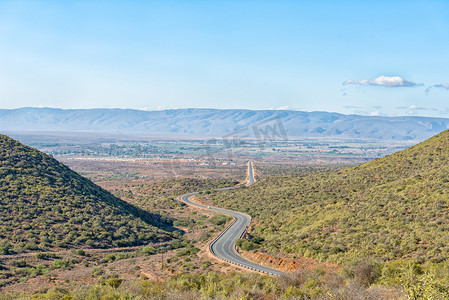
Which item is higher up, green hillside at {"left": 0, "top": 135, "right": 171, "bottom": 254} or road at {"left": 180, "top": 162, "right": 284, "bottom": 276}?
green hillside at {"left": 0, "top": 135, "right": 171, "bottom": 254}

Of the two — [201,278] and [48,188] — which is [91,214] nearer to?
[48,188]

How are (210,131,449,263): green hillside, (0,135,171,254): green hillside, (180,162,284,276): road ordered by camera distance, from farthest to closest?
(0,135,171,254): green hillside < (180,162,284,276): road < (210,131,449,263): green hillside

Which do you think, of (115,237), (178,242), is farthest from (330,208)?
(115,237)

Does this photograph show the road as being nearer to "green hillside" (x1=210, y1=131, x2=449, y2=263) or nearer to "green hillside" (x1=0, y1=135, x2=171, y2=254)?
"green hillside" (x1=210, y1=131, x2=449, y2=263)

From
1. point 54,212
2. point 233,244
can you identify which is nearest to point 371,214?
point 233,244

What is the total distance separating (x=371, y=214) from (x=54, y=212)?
34.4 m

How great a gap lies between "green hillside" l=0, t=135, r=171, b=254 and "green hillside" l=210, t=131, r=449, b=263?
53.8 ft

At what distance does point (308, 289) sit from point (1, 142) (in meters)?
57.3

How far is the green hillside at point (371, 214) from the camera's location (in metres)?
27.2

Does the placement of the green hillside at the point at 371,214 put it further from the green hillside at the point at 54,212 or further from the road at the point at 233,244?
the green hillside at the point at 54,212

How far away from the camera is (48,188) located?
4831 cm

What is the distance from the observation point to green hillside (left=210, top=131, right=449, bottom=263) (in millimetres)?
27219

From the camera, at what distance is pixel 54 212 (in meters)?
43.0

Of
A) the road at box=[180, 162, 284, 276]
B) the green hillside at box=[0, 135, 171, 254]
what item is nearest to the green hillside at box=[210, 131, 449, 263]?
the road at box=[180, 162, 284, 276]
